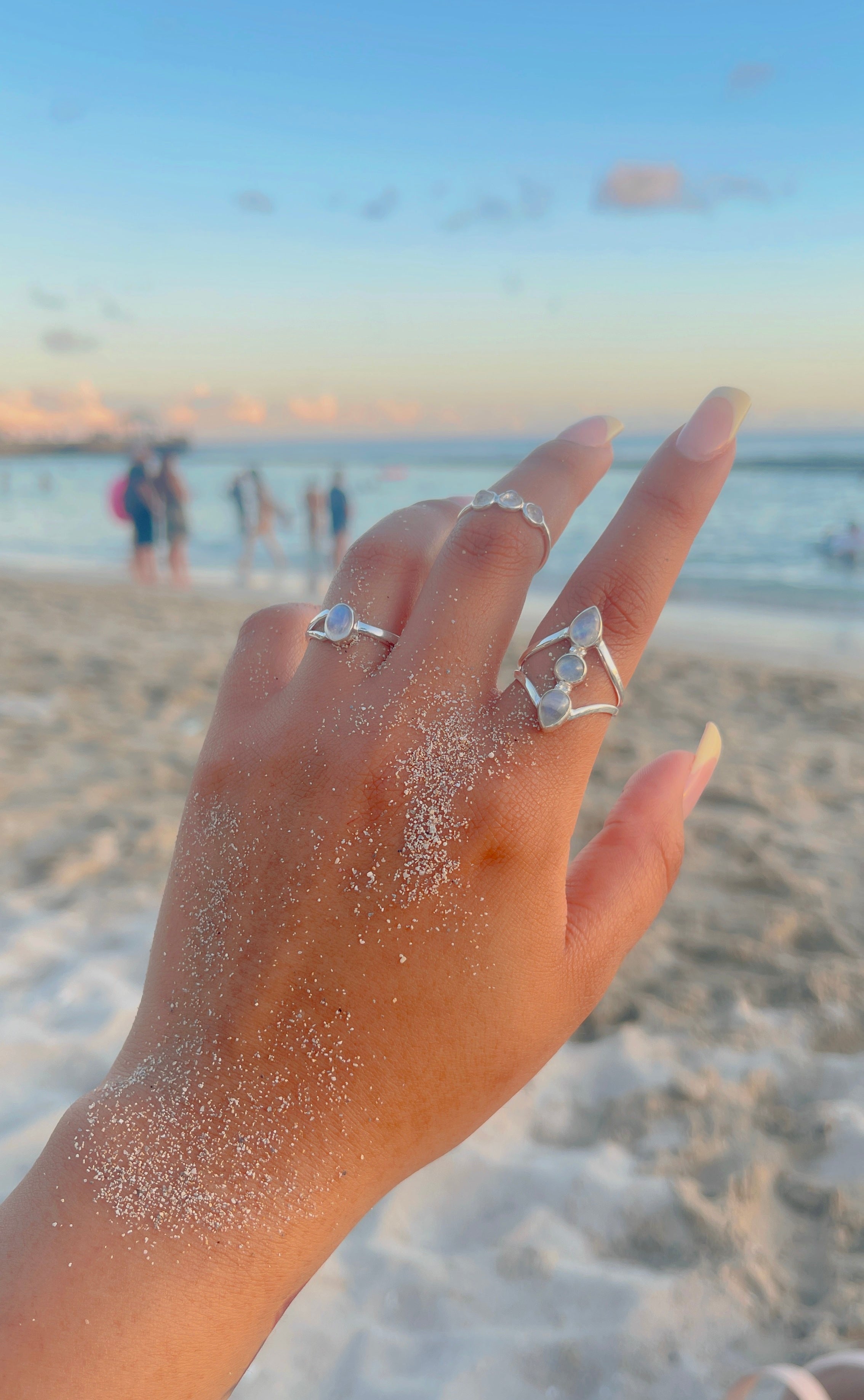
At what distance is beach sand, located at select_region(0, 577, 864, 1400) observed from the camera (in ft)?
4.30

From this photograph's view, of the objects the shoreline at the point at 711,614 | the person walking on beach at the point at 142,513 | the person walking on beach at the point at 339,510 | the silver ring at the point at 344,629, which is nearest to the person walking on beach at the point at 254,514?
the shoreline at the point at 711,614

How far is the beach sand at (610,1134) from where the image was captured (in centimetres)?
131

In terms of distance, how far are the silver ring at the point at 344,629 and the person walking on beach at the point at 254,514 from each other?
1284 cm

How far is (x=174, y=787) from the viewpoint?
351 cm

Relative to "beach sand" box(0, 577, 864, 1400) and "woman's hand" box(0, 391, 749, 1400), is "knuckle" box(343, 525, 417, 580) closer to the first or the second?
"woman's hand" box(0, 391, 749, 1400)

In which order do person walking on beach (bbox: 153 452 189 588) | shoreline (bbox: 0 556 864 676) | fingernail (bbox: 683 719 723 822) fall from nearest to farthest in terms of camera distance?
fingernail (bbox: 683 719 723 822) → shoreline (bbox: 0 556 864 676) → person walking on beach (bbox: 153 452 189 588)

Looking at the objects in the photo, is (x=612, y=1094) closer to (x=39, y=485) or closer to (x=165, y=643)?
(x=165, y=643)

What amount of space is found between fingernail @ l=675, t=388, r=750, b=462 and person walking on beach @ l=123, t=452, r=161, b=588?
470 inches

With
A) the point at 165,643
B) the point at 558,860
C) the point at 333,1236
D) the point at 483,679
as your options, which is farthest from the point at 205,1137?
the point at 165,643

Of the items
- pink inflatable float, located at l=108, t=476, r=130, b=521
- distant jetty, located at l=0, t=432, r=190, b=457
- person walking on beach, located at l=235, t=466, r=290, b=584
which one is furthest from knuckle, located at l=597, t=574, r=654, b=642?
distant jetty, located at l=0, t=432, r=190, b=457

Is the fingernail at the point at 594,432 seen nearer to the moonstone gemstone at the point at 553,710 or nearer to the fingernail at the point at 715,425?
the fingernail at the point at 715,425

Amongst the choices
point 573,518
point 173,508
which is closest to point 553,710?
point 173,508

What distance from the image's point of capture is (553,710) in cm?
114

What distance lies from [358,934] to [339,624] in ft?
1.42
